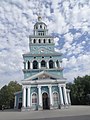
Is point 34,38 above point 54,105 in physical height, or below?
above

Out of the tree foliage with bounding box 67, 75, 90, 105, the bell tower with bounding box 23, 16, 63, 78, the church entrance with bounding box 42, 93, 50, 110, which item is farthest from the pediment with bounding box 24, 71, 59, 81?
the tree foliage with bounding box 67, 75, 90, 105

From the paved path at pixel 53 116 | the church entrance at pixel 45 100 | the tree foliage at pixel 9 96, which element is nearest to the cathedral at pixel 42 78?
the church entrance at pixel 45 100

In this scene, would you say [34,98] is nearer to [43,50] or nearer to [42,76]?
[42,76]

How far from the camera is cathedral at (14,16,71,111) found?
27.3 m

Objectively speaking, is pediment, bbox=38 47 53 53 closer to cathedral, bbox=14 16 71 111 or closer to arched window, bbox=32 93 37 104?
cathedral, bbox=14 16 71 111

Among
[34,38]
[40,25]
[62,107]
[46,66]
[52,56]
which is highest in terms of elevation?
[40,25]

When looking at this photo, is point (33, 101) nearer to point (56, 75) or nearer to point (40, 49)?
point (56, 75)

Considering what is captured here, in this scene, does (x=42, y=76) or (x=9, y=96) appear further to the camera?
(x=9, y=96)

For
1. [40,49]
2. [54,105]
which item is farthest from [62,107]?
[40,49]

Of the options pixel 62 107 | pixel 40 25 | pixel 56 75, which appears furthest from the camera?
pixel 40 25

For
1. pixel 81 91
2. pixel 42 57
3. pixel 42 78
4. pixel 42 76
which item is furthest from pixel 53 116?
pixel 81 91

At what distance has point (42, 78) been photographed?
95.3 feet

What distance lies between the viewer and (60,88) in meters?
→ 28.4

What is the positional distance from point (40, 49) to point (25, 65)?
16.3 feet
